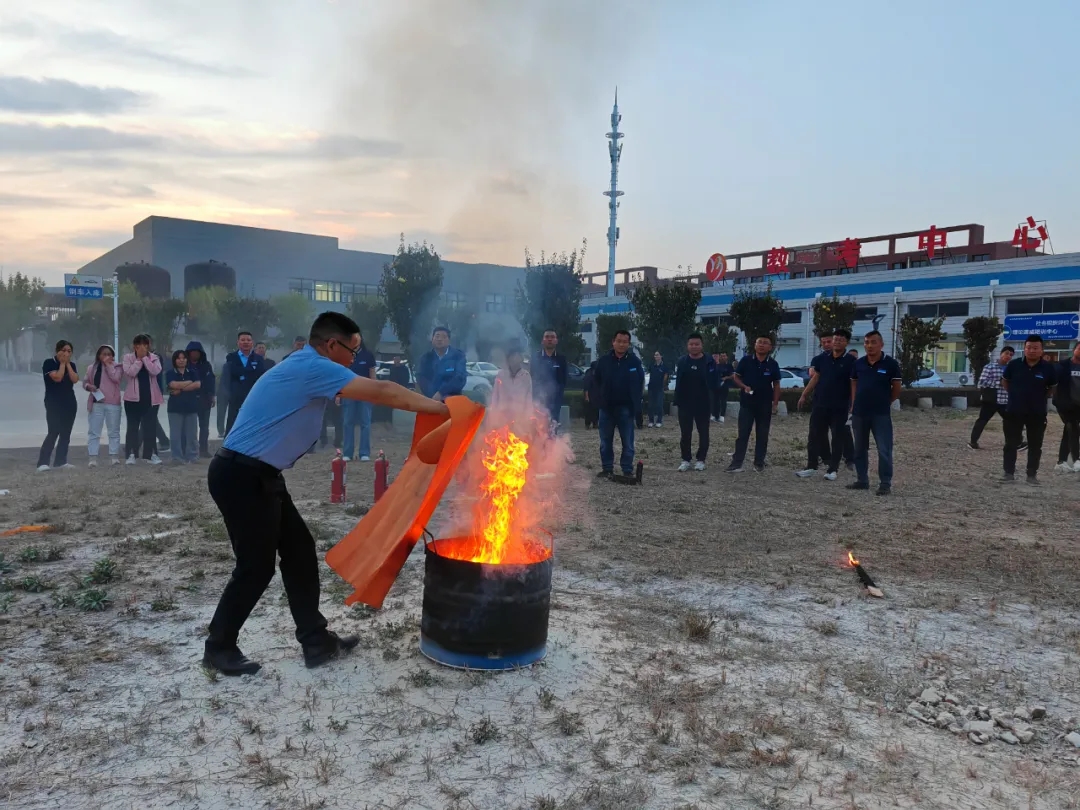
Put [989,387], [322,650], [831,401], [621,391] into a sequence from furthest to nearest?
[989,387] → [831,401] → [621,391] → [322,650]

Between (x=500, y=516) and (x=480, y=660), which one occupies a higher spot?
(x=500, y=516)

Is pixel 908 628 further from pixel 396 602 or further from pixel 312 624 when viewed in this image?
pixel 312 624

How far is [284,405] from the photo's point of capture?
3.87 metres

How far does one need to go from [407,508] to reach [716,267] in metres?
57.3

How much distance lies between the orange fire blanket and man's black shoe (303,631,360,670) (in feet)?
0.82

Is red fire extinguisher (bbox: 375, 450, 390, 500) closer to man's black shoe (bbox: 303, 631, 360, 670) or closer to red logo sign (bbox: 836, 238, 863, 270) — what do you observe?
man's black shoe (bbox: 303, 631, 360, 670)

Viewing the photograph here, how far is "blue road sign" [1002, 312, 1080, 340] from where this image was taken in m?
30.1

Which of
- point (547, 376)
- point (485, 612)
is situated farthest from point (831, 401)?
point (485, 612)

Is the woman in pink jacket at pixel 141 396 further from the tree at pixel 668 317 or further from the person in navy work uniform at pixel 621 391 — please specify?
the tree at pixel 668 317

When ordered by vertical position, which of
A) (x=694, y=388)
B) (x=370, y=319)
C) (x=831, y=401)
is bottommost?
(x=831, y=401)

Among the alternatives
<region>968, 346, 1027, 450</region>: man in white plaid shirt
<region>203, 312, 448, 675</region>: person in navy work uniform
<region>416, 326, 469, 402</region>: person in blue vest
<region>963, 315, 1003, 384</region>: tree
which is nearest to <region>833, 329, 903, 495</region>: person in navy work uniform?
<region>968, 346, 1027, 450</region>: man in white plaid shirt

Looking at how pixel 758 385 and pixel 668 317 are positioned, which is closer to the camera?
pixel 758 385

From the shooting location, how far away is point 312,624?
4.18m

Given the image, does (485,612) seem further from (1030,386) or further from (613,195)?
(613,195)
